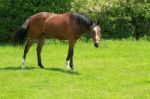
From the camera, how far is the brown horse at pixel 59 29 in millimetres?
15680

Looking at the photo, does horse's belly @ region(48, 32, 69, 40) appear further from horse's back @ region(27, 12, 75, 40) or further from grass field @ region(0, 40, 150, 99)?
grass field @ region(0, 40, 150, 99)

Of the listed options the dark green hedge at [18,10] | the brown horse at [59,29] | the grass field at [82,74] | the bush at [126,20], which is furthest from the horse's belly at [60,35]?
the bush at [126,20]

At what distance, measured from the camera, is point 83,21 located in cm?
1570

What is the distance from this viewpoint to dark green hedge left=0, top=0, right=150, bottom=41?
23312 mm

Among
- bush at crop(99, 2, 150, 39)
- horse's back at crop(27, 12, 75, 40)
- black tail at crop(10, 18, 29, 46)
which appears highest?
horse's back at crop(27, 12, 75, 40)

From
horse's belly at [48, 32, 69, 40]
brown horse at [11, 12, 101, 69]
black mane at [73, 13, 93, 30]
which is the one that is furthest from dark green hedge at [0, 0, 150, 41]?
black mane at [73, 13, 93, 30]

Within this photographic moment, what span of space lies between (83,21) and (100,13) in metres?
8.42

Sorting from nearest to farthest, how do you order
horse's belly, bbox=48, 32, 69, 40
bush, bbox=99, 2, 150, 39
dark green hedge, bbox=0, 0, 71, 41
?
horse's belly, bbox=48, 32, 69, 40
dark green hedge, bbox=0, 0, 71, 41
bush, bbox=99, 2, 150, 39

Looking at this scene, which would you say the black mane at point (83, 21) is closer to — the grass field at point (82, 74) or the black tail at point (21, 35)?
the grass field at point (82, 74)

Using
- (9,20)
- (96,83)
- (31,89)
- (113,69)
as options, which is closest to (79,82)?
(96,83)

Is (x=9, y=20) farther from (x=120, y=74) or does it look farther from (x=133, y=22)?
(x=120, y=74)

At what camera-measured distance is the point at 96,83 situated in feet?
44.1

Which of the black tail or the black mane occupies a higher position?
the black mane

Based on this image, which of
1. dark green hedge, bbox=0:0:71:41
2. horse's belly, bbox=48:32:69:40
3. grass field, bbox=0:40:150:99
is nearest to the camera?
grass field, bbox=0:40:150:99
